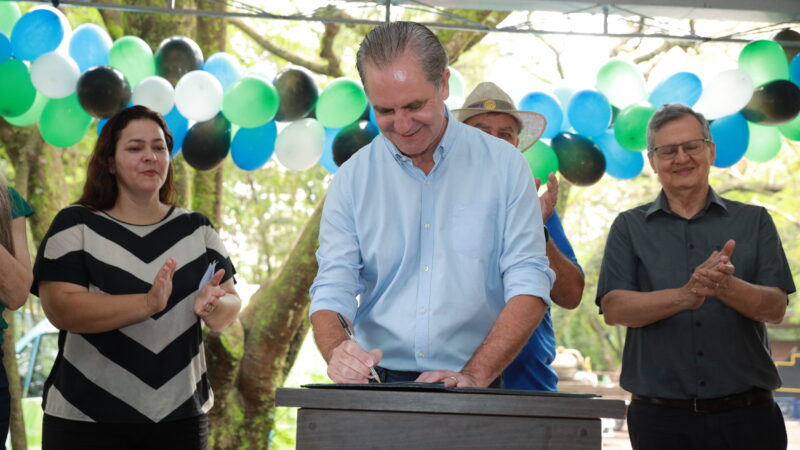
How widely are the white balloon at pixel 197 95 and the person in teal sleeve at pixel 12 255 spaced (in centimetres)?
166

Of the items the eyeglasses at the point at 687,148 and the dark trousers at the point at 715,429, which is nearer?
the dark trousers at the point at 715,429

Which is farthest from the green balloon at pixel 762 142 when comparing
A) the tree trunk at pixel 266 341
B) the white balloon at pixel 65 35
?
the white balloon at pixel 65 35

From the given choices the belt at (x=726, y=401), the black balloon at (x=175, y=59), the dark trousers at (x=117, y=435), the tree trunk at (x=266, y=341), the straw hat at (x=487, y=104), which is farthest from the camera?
the tree trunk at (x=266, y=341)

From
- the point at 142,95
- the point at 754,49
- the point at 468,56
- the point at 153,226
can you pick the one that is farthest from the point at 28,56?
the point at 468,56

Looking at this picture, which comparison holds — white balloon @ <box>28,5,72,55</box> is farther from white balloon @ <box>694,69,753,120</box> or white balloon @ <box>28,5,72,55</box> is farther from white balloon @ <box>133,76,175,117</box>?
white balloon @ <box>694,69,753,120</box>

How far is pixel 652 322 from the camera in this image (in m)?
3.01

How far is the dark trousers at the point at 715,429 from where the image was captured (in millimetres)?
2861

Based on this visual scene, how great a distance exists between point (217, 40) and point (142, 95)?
1984 mm

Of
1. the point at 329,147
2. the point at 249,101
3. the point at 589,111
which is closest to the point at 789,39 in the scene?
the point at 589,111

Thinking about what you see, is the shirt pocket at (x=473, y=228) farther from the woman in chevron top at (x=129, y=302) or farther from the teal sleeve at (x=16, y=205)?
the teal sleeve at (x=16, y=205)

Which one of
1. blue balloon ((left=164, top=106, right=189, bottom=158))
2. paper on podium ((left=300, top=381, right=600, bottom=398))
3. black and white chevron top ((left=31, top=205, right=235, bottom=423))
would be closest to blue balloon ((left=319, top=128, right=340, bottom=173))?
blue balloon ((left=164, top=106, right=189, bottom=158))

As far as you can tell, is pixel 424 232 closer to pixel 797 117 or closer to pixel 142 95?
pixel 142 95

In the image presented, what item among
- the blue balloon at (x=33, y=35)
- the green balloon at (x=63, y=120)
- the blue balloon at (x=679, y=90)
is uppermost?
the blue balloon at (x=33, y=35)

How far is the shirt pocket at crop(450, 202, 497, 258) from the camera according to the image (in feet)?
7.32
